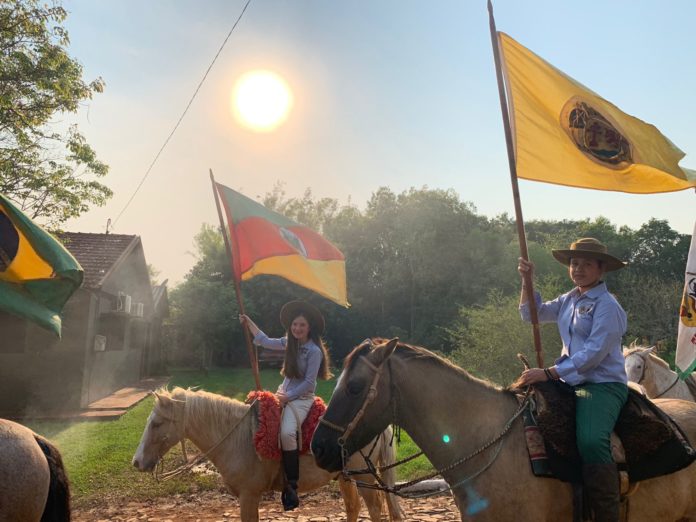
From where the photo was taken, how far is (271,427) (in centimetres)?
502

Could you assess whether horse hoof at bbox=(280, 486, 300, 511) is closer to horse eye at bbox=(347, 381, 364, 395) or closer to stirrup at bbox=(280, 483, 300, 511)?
stirrup at bbox=(280, 483, 300, 511)

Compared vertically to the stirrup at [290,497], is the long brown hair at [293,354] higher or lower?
higher

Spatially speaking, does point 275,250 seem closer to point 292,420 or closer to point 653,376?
point 292,420

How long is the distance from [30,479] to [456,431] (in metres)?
2.81

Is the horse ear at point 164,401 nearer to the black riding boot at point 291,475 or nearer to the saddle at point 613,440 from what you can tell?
the black riding boot at point 291,475

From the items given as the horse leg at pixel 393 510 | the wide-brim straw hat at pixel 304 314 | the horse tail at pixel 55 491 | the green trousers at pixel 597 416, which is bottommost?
the horse leg at pixel 393 510

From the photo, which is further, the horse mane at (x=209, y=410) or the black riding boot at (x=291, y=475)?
the horse mane at (x=209, y=410)

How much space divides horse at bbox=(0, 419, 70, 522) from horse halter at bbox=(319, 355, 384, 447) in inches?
75.9

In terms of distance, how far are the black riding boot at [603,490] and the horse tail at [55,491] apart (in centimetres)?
Answer: 351

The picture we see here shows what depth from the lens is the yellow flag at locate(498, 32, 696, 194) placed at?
12.9ft

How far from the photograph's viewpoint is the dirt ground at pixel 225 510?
6.34m

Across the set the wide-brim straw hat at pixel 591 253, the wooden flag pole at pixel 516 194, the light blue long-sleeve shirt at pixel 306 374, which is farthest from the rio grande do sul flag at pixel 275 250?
the wide-brim straw hat at pixel 591 253

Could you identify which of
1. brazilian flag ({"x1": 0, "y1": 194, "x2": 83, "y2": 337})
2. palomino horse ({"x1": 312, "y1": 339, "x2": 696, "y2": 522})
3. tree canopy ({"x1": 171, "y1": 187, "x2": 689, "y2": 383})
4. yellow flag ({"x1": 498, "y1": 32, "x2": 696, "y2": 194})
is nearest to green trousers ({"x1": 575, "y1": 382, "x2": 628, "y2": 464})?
palomino horse ({"x1": 312, "y1": 339, "x2": 696, "y2": 522})

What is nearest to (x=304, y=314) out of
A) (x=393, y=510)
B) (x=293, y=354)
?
(x=293, y=354)
